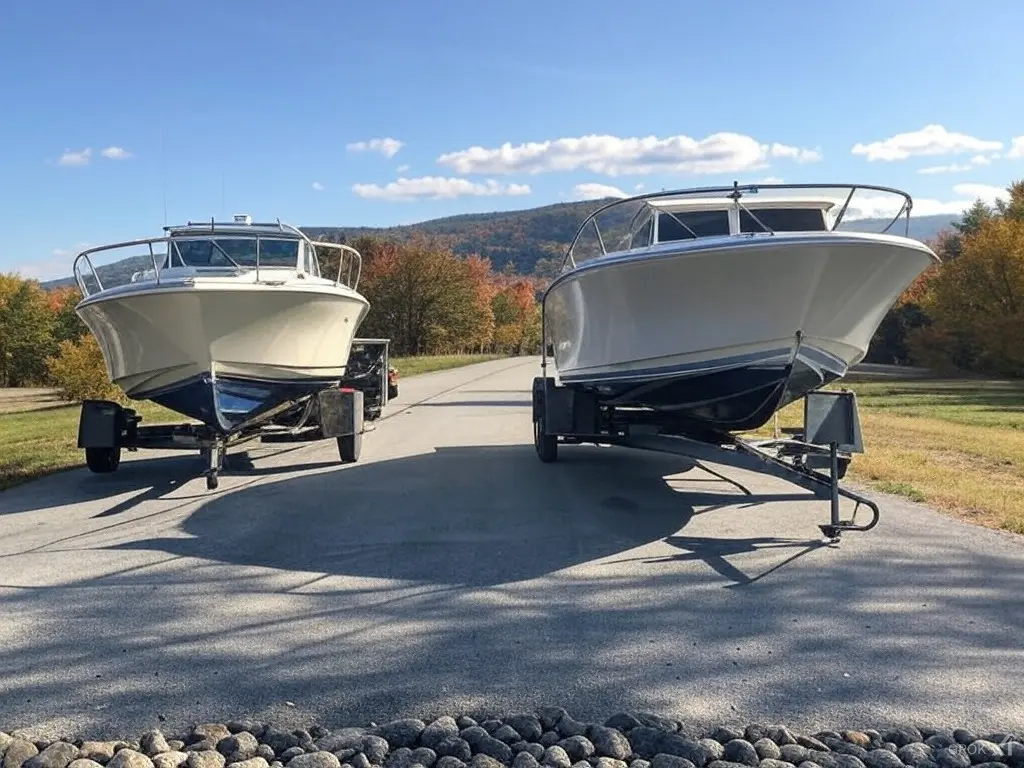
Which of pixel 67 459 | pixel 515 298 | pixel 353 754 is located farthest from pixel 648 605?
pixel 515 298

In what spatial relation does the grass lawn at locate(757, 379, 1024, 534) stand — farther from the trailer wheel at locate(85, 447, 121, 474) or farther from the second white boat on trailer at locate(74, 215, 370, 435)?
the trailer wheel at locate(85, 447, 121, 474)

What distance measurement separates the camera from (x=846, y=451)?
632 centimetres

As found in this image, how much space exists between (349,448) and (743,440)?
446cm

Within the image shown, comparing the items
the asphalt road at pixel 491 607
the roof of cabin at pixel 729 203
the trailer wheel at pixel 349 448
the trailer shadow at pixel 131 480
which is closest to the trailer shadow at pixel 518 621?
the asphalt road at pixel 491 607

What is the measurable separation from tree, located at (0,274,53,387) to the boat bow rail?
37967 mm

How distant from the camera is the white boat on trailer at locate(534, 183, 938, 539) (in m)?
6.39

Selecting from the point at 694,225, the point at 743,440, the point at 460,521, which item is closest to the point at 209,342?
the point at 460,521

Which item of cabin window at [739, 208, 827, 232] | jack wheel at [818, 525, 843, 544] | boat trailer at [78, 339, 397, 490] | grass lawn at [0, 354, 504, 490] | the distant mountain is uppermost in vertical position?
the distant mountain

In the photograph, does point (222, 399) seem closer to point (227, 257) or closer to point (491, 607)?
point (227, 257)

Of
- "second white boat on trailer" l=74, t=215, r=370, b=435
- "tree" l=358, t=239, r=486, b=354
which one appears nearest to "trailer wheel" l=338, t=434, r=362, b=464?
"second white boat on trailer" l=74, t=215, r=370, b=435

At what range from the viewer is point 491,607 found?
493 centimetres

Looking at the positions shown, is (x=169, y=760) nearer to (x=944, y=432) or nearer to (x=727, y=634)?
(x=727, y=634)

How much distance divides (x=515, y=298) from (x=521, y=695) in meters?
67.1

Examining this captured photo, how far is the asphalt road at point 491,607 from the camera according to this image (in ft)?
12.2
